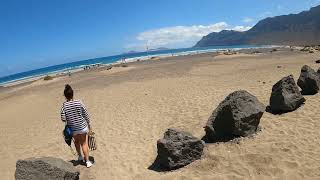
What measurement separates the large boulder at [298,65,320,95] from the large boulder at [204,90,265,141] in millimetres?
4387

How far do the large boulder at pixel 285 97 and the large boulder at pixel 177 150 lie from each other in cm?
381

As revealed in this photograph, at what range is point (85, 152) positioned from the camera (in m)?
8.57

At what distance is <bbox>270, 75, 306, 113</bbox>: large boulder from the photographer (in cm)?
1095

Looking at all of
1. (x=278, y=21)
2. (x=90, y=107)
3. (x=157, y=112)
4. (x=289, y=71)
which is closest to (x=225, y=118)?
(x=157, y=112)

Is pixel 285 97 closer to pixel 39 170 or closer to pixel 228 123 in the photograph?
pixel 228 123

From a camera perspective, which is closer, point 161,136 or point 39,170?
point 39,170

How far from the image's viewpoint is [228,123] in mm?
9094

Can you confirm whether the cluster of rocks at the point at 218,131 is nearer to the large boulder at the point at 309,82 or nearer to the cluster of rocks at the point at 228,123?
the cluster of rocks at the point at 228,123

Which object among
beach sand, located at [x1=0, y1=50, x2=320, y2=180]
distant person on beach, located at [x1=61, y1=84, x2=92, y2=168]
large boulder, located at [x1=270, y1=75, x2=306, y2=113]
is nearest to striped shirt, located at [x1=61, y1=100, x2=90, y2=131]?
distant person on beach, located at [x1=61, y1=84, x2=92, y2=168]

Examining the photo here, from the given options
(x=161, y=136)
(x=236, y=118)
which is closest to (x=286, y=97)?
(x=236, y=118)

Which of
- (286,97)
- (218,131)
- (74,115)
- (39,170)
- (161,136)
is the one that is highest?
(74,115)

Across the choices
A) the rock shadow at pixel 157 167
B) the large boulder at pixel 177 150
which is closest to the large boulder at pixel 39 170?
the rock shadow at pixel 157 167

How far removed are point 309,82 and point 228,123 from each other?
5.18 meters

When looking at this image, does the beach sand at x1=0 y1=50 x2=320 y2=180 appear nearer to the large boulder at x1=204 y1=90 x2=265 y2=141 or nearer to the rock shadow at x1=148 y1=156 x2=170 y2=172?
the rock shadow at x1=148 y1=156 x2=170 y2=172
